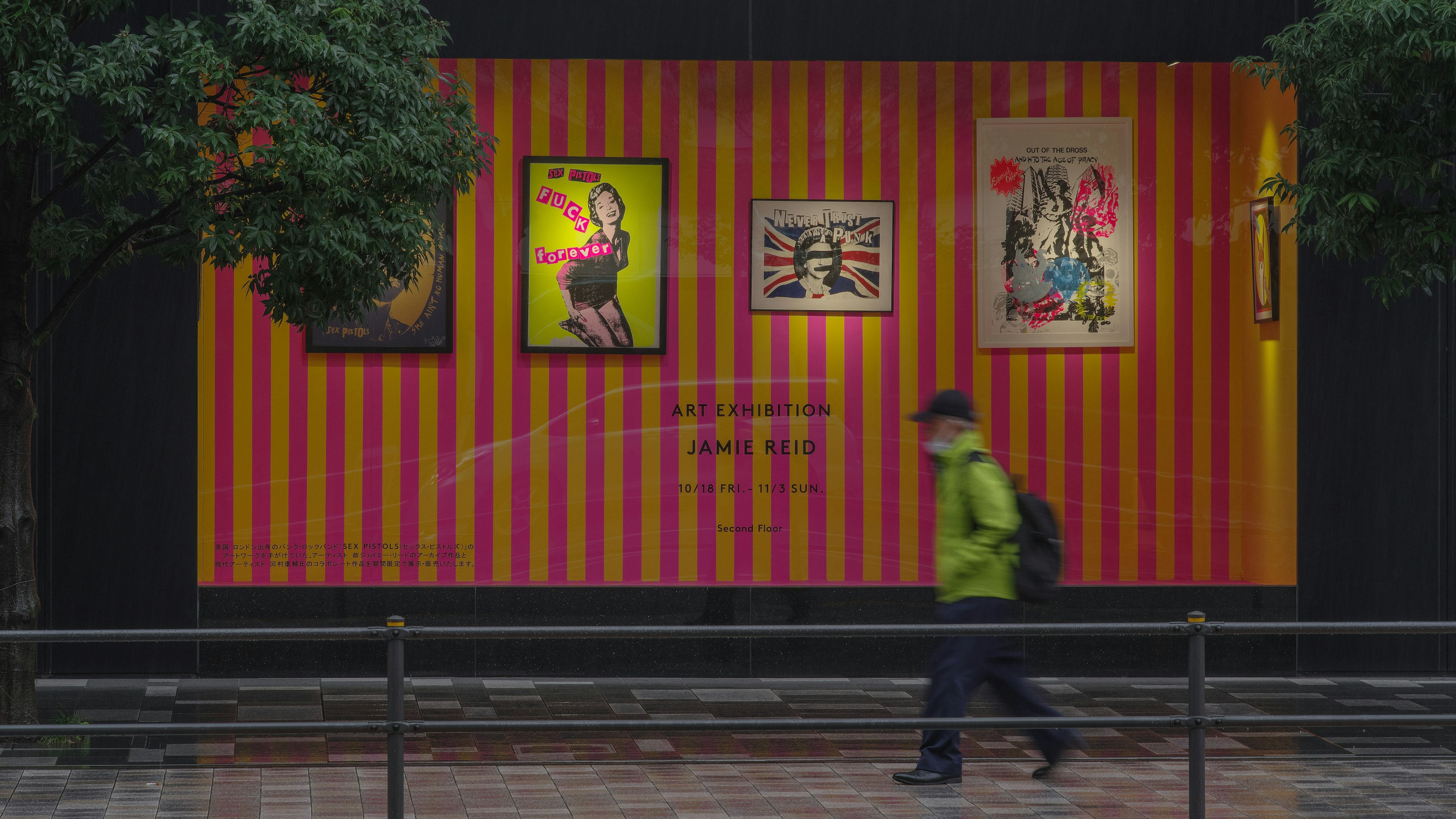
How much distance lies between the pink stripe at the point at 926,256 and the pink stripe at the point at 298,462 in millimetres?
3981

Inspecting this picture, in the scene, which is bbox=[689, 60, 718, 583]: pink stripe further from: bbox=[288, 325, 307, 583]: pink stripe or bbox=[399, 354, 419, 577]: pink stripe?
bbox=[288, 325, 307, 583]: pink stripe

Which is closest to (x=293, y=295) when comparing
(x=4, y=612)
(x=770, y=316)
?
(x=4, y=612)

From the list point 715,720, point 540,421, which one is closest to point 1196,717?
point 715,720

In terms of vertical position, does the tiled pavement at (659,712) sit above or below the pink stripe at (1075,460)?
below

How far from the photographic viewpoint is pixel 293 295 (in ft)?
24.2

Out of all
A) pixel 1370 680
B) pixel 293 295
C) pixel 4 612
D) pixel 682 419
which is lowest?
pixel 1370 680

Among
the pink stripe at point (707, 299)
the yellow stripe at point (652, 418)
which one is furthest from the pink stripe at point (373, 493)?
the pink stripe at point (707, 299)

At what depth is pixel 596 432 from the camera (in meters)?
10.0

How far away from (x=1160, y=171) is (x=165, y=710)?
23.8 feet

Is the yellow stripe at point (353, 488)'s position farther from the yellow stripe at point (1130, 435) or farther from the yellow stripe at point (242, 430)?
the yellow stripe at point (1130, 435)

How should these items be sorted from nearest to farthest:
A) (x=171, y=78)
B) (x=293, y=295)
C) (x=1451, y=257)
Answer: (x=171, y=78) < (x=293, y=295) < (x=1451, y=257)

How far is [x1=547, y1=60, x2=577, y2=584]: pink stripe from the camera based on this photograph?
32.7 feet

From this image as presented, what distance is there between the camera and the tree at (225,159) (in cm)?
694

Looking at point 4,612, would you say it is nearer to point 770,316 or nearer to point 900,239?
point 770,316
